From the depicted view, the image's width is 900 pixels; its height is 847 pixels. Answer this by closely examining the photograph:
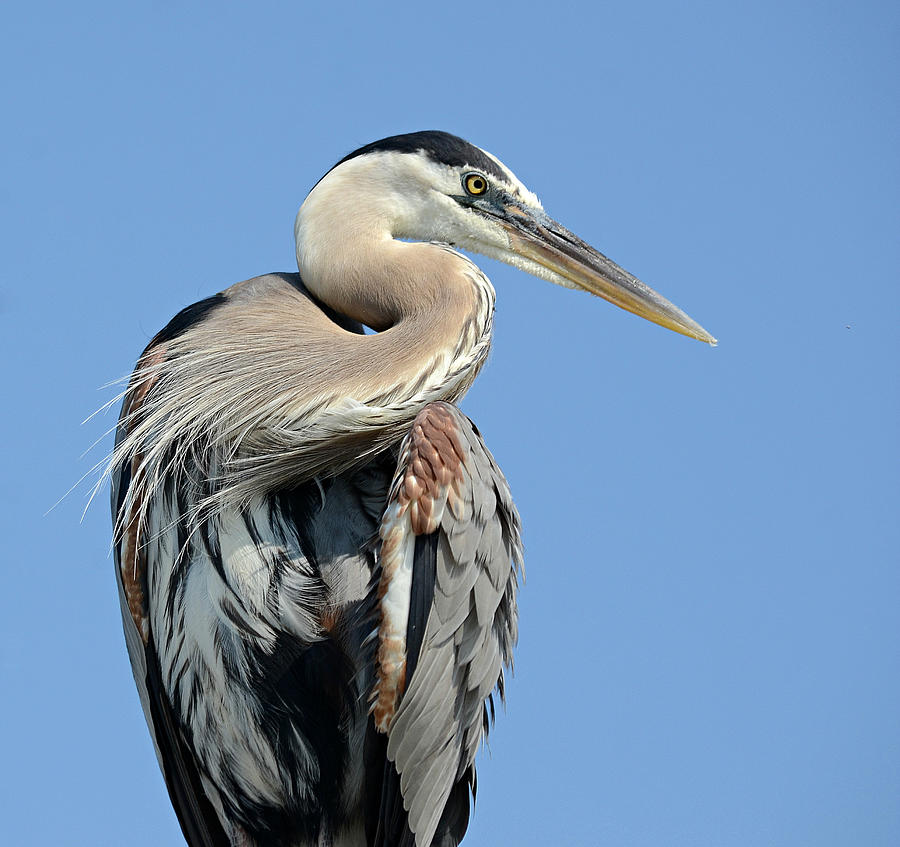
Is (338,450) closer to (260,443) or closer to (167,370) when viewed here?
(260,443)

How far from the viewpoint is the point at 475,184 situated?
4.22m

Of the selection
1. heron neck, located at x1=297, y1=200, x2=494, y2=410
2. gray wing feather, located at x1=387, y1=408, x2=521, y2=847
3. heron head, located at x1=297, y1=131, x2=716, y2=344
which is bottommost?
gray wing feather, located at x1=387, y1=408, x2=521, y2=847

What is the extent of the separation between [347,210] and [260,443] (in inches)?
36.5

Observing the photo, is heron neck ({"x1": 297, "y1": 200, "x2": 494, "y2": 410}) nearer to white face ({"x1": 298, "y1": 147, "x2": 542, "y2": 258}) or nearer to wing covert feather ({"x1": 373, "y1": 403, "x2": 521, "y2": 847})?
white face ({"x1": 298, "y1": 147, "x2": 542, "y2": 258})

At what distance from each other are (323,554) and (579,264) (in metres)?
1.53

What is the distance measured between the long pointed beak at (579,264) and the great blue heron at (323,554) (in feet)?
1.80

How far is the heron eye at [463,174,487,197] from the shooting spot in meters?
4.19

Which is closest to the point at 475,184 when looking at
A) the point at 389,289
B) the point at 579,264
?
the point at 579,264

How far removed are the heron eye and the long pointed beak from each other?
143 millimetres

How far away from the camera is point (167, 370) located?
369cm

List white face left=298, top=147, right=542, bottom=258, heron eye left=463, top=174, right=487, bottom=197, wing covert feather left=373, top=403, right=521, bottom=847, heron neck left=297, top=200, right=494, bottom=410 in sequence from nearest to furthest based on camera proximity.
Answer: wing covert feather left=373, top=403, right=521, bottom=847 < heron neck left=297, top=200, right=494, bottom=410 < white face left=298, top=147, right=542, bottom=258 < heron eye left=463, top=174, right=487, bottom=197

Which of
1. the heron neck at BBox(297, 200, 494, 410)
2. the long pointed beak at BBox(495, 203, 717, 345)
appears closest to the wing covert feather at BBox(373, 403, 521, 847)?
the heron neck at BBox(297, 200, 494, 410)

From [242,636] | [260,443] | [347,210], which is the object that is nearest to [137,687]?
[242,636]

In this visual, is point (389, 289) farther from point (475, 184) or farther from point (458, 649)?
point (458, 649)
